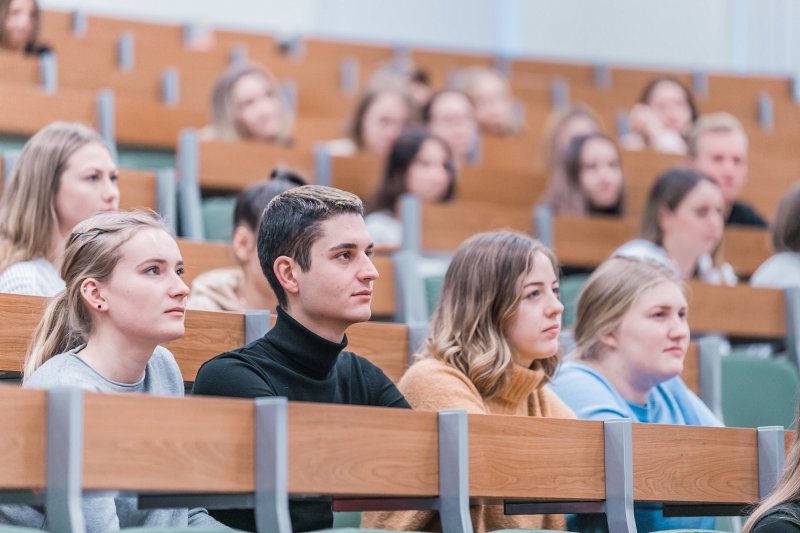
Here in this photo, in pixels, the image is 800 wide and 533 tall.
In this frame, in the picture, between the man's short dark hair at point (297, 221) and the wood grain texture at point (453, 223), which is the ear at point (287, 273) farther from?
the wood grain texture at point (453, 223)

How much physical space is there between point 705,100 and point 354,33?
1.21m

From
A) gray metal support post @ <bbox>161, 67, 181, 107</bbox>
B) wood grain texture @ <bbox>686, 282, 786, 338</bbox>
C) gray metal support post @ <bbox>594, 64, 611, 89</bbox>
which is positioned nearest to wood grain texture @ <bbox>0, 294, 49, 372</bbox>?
wood grain texture @ <bbox>686, 282, 786, 338</bbox>

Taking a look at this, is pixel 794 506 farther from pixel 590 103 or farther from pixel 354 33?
pixel 354 33

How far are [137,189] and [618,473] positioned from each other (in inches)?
40.4

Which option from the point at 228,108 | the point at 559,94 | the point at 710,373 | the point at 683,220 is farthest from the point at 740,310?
the point at 559,94

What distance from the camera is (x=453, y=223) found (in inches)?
90.1

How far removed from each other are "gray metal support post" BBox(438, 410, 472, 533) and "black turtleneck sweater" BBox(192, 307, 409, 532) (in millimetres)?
147

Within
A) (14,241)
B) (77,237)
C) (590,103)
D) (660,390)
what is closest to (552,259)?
(660,390)

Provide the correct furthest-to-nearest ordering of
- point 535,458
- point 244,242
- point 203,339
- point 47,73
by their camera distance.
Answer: point 47,73, point 244,242, point 203,339, point 535,458

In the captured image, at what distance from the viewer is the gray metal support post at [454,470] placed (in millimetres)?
1178

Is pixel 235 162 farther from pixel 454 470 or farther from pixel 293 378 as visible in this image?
pixel 454 470

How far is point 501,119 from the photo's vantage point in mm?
3115

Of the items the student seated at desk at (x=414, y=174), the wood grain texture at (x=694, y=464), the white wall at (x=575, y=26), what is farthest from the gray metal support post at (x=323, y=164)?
the white wall at (x=575, y=26)

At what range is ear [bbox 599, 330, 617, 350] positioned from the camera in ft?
5.40
